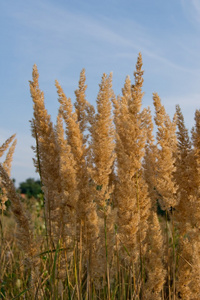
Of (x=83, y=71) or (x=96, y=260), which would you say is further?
(x=83, y=71)

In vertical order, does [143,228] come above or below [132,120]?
below

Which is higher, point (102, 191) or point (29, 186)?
point (29, 186)

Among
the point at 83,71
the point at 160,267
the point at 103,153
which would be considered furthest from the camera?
the point at 83,71

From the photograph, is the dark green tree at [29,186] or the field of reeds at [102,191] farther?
the dark green tree at [29,186]

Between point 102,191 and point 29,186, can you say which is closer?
point 102,191

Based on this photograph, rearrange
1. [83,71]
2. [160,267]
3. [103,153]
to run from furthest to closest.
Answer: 1. [83,71]
2. [160,267]
3. [103,153]

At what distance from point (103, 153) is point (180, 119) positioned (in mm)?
1135

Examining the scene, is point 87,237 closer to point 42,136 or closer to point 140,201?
point 140,201

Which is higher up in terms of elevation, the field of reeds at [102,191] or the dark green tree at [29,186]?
the dark green tree at [29,186]

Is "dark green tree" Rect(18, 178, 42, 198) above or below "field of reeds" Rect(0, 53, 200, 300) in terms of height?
above

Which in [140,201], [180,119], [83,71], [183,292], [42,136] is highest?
[83,71]

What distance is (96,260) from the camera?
3.02 m

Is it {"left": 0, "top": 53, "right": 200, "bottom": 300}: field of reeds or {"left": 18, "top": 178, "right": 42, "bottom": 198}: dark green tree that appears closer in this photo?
{"left": 0, "top": 53, "right": 200, "bottom": 300}: field of reeds

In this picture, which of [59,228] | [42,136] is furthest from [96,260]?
[42,136]
